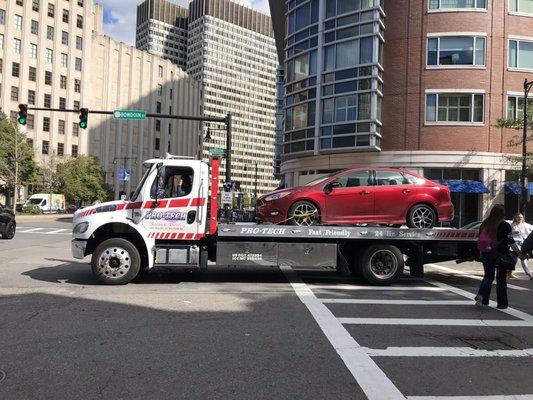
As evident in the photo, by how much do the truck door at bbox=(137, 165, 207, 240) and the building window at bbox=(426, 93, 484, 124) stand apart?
21.9 meters

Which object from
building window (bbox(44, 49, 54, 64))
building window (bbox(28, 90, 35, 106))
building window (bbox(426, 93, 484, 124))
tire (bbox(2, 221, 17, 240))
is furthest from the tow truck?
building window (bbox(44, 49, 54, 64))

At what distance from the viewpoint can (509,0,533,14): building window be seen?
29.2 meters

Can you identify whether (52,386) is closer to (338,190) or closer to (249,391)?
(249,391)

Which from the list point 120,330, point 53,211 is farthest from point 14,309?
point 53,211

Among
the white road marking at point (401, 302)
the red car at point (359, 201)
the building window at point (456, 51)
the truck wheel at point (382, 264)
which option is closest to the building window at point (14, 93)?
the building window at point (456, 51)

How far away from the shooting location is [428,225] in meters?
11.2

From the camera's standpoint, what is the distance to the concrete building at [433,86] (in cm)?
2867

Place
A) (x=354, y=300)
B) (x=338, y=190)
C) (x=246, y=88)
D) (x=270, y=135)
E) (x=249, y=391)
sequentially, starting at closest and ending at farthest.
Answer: (x=249, y=391), (x=354, y=300), (x=338, y=190), (x=246, y=88), (x=270, y=135)

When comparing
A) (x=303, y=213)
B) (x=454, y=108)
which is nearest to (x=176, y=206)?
(x=303, y=213)

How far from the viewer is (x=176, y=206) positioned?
1019 cm

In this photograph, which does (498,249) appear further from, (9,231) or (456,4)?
(456,4)

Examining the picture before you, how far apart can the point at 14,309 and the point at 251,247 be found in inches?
175

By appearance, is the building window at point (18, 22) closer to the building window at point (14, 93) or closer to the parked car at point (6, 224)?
the building window at point (14, 93)

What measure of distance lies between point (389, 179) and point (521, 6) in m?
24.0
